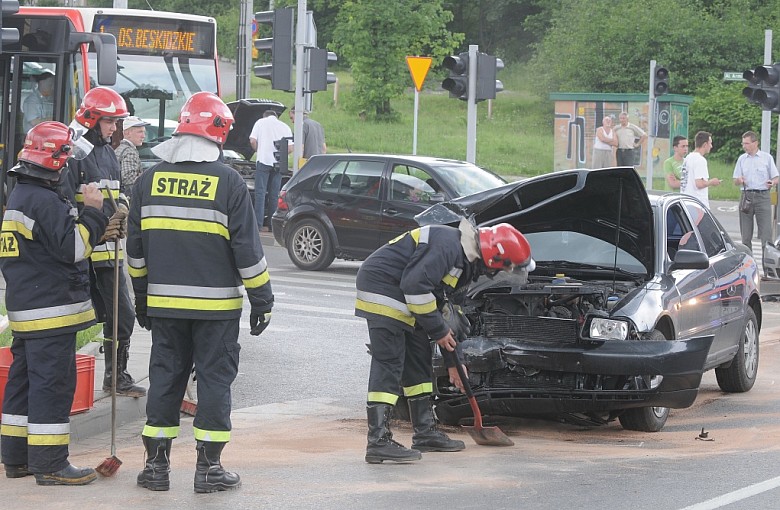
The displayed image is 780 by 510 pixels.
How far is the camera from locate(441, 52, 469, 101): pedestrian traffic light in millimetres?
20391

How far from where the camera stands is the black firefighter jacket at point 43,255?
22.4ft

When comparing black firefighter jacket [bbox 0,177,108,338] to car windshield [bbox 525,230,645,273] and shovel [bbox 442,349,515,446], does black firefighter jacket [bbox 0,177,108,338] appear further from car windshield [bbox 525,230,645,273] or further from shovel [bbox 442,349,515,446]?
car windshield [bbox 525,230,645,273]

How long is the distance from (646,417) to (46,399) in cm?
387

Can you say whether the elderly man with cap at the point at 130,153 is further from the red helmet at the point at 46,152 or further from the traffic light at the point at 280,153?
the traffic light at the point at 280,153

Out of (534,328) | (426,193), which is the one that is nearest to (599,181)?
(534,328)

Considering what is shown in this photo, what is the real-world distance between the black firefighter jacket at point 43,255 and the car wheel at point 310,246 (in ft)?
34.6

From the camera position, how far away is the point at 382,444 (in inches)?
296

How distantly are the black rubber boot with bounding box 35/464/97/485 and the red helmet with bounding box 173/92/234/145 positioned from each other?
1.83 m

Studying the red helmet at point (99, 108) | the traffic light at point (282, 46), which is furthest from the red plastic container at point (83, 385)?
the traffic light at point (282, 46)

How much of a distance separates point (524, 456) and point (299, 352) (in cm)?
444

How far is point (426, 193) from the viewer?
54.6 feet

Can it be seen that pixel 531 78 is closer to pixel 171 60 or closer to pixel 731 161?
pixel 731 161

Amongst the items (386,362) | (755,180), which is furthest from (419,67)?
(386,362)

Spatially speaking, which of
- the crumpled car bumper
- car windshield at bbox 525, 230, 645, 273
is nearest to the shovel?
the crumpled car bumper
